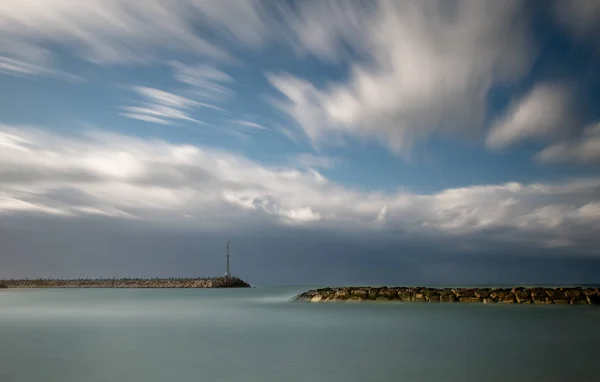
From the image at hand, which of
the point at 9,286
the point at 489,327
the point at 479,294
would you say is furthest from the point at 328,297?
the point at 9,286

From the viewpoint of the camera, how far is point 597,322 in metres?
27.2

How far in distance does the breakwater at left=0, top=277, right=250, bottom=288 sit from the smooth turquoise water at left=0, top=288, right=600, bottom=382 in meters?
106

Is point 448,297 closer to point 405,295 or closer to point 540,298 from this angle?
point 405,295

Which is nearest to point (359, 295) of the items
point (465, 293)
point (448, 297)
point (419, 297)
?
point (419, 297)

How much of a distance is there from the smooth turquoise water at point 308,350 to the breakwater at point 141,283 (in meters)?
106

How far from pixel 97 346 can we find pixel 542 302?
Answer: 3784cm

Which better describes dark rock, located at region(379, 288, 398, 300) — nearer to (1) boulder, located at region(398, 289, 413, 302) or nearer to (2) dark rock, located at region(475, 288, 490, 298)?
(1) boulder, located at region(398, 289, 413, 302)

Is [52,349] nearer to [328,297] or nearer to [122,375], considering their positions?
[122,375]

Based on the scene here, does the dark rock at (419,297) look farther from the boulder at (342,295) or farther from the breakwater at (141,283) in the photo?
the breakwater at (141,283)

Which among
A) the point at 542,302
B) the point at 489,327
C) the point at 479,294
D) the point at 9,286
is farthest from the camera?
the point at 9,286

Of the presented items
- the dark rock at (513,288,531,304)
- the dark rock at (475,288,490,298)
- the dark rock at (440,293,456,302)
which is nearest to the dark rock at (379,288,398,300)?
the dark rock at (440,293,456,302)

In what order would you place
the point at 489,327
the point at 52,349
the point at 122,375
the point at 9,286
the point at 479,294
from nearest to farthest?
the point at 122,375 < the point at 52,349 < the point at 489,327 < the point at 479,294 < the point at 9,286

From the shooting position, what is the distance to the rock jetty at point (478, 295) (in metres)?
44.0

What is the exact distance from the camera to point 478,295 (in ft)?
154
